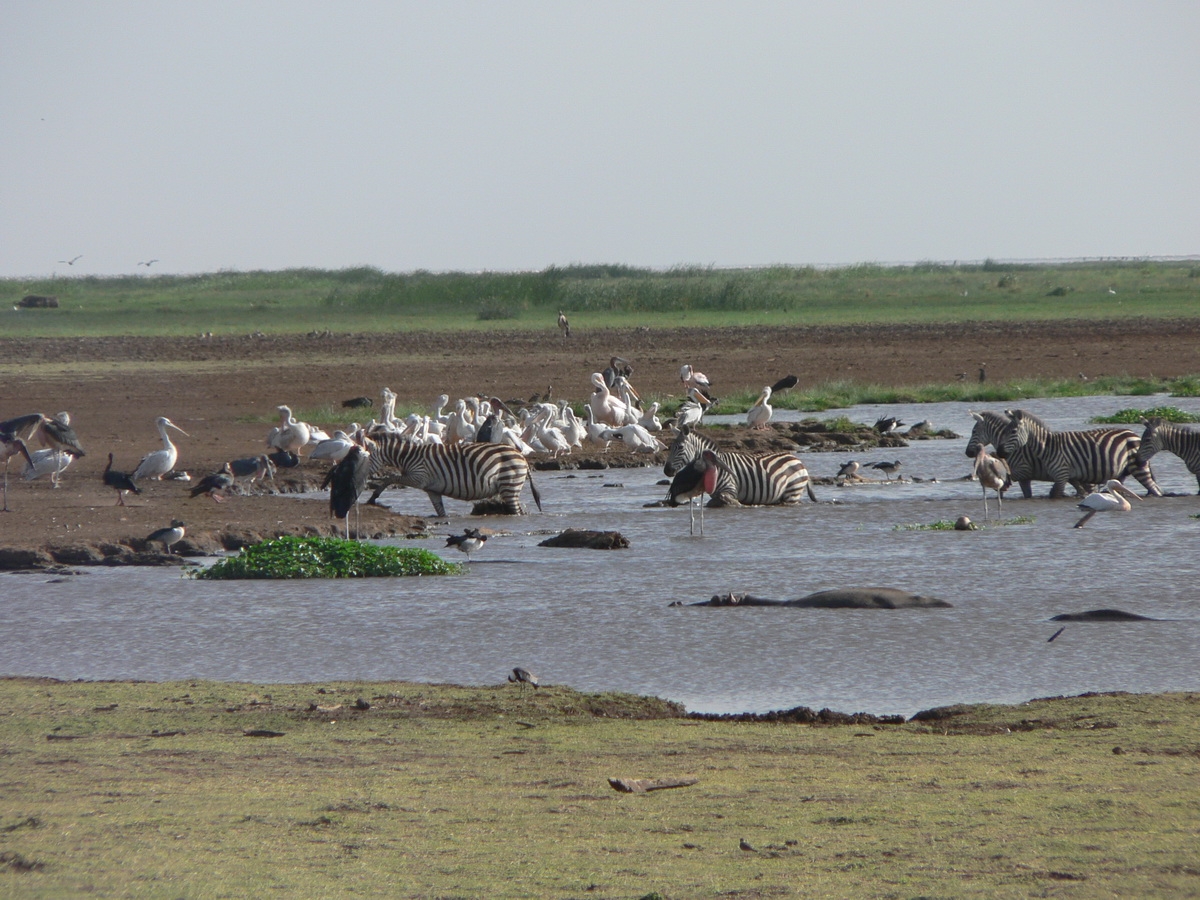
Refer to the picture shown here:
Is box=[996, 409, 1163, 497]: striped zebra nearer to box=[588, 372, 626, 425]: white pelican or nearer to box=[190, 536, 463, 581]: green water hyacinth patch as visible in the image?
box=[190, 536, 463, 581]: green water hyacinth patch

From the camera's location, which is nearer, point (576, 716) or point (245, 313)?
point (576, 716)

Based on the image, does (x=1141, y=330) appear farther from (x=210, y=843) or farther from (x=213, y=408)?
(x=210, y=843)

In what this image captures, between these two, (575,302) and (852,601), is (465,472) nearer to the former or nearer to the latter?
(852,601)

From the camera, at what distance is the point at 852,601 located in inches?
355

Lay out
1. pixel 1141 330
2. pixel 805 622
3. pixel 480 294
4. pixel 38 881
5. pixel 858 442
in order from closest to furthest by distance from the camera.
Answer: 1. pixel 38 881
2. pixel 805 622
3. pixel 858 442
4. pixel 1141 330
5. pixel 480 294

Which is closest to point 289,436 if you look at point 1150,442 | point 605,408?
point 605,408

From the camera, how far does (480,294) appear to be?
5953cm

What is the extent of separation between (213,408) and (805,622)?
58.0ft

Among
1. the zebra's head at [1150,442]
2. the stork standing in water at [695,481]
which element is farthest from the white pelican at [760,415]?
the stork standing in water at [695,481]

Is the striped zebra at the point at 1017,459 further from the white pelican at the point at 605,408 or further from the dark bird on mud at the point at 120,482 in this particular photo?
the dark bird on mud at the point at 120,482

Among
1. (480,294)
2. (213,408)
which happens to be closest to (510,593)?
(213,408)

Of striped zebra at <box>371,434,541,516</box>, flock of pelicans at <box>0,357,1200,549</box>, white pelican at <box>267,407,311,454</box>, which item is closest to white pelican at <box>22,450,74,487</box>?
flock of pelicans at <box>0,357,1200,549</box>

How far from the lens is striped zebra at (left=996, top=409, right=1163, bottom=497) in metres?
14.4

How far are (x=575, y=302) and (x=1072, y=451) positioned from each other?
4261cm
